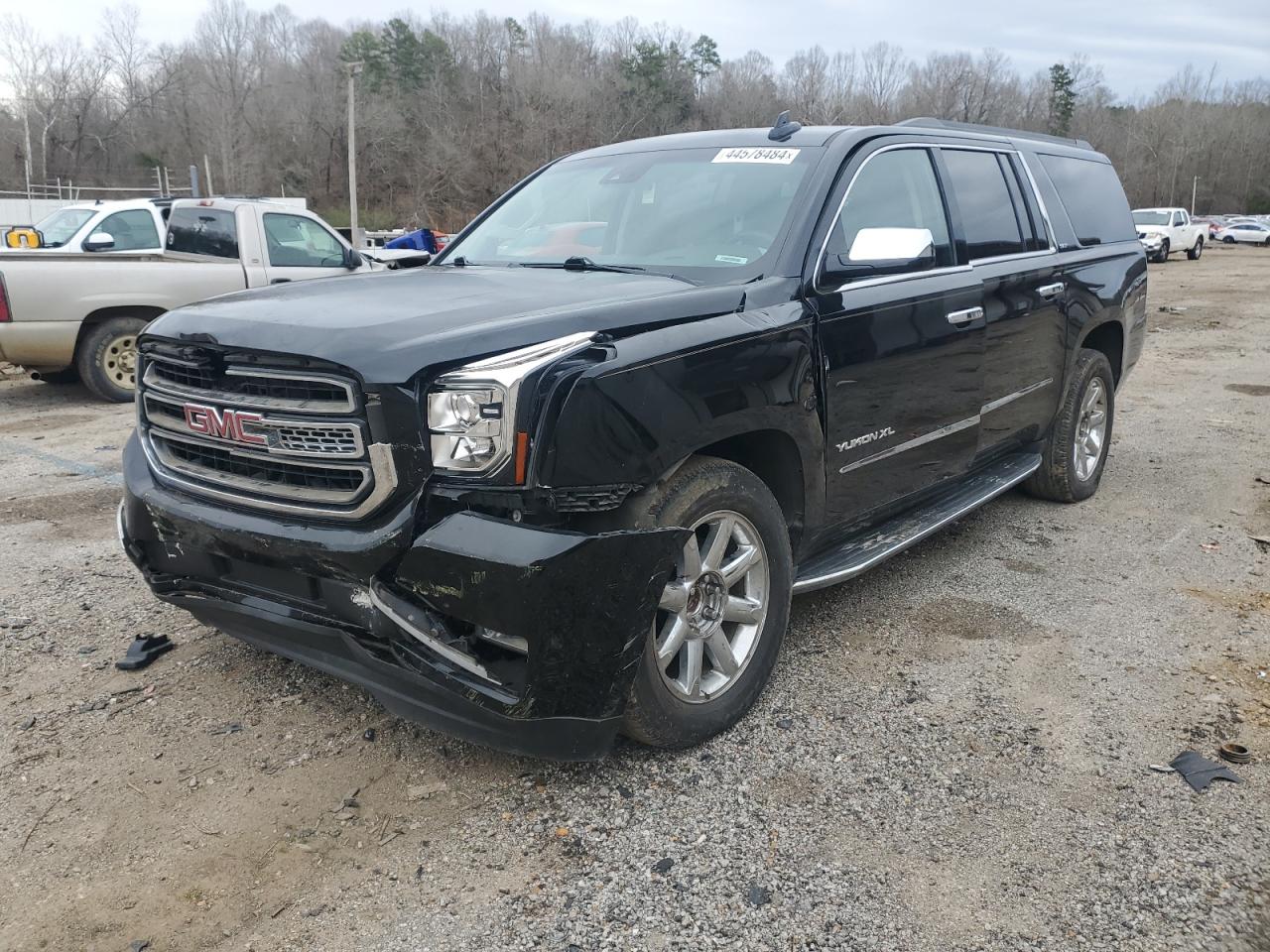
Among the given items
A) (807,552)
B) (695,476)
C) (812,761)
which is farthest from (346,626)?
(807,552)

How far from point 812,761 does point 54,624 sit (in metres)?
3.11

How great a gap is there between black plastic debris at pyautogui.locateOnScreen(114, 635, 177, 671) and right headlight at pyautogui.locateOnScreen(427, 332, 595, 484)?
1875mm

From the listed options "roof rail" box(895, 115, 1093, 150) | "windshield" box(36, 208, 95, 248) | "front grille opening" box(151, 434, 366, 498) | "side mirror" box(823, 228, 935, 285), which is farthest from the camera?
"windshield" box(36, 208, 95, 248)

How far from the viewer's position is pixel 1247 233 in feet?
156

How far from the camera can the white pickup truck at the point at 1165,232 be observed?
32375 millimetres

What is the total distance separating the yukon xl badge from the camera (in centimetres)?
361

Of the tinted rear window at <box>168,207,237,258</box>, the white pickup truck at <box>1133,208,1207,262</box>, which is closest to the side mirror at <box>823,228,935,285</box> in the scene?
the tinted rear window at <box>168,207,237,258</box>

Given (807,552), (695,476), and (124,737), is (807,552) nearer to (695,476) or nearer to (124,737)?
(695,476)

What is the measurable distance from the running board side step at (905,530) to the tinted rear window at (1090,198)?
1456 millimetres

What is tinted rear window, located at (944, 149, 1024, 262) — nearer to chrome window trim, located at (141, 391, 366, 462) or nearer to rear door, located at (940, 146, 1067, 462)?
rear door, located at (940, 146, 1067, 462)

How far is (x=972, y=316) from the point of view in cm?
430

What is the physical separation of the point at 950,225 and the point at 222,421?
3.11 meters

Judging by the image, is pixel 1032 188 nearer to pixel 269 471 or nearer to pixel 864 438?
pixel 864 438

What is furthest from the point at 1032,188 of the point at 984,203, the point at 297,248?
the point at 297,248
